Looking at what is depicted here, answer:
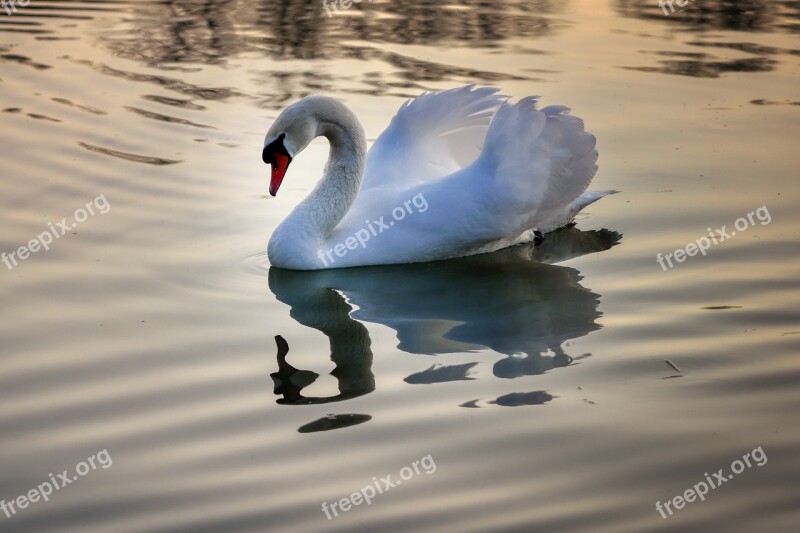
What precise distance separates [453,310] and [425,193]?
1048 millimetres

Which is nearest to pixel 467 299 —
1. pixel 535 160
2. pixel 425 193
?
pixel 425 193

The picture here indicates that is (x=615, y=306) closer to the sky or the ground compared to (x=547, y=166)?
closer to the ground

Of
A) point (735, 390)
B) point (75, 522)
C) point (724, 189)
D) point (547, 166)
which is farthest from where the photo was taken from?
point (724, 189)

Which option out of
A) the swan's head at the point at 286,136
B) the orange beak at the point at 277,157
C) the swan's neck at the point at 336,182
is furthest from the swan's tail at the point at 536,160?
the orange beak at the point at 277,157

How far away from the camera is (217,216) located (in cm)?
895

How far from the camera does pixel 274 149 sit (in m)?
8.21

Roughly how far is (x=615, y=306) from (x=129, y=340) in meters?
2.76

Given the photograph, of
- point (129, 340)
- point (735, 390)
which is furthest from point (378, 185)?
point (735, 390)

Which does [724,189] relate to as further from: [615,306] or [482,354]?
[482,354]

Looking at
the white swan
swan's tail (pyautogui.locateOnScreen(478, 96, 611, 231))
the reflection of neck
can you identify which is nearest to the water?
the reflection of neck

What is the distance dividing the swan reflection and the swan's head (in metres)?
0.67

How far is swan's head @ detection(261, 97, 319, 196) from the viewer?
8164 mm

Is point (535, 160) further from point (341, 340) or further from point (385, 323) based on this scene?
point (341, 340)

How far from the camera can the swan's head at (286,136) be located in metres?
8.16
